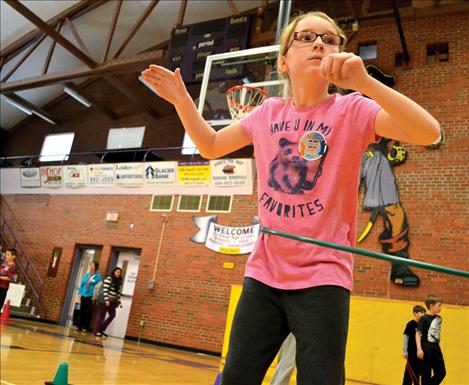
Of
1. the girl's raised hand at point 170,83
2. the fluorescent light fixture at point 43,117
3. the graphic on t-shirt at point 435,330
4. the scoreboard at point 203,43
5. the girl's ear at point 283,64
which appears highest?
the fluorescent light fixture at point 43,117

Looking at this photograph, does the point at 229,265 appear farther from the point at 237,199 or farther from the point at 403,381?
the point at 403,381

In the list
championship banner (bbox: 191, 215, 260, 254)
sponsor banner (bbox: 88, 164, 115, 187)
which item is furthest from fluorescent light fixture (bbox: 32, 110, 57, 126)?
championship banner (bbox: 191, 215, 260, 254)

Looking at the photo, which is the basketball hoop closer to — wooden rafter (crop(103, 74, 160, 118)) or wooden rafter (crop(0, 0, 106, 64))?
wooden rafter (crop(103, 74, 160, 118))

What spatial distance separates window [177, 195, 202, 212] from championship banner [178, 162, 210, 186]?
0.33 meters

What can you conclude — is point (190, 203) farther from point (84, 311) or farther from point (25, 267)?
point (25, 267)

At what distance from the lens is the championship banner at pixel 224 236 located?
34.8 feet

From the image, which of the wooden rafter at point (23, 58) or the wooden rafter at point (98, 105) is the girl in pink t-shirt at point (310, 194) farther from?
the wooden rafter at point (98, 105)

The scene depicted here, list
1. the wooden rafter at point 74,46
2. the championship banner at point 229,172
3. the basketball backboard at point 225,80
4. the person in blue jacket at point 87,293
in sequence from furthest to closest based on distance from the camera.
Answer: the wooden rafter at point 74,46 < the person in blue jacket at point 87,293 < the championship banner at point 229,172 < the basketball backboard at point 225,80

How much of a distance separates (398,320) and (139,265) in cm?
701

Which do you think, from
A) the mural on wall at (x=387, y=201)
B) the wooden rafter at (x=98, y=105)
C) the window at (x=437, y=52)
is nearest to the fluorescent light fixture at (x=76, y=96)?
the wooden rafter at (x=98, y=105)

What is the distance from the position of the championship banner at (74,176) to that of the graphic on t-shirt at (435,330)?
1119 centimetres

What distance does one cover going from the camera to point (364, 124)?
137 cm

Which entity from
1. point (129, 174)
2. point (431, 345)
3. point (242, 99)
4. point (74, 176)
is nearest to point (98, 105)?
point (74, 176)

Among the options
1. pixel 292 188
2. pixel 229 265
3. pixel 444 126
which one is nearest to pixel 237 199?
pixel 229 265
